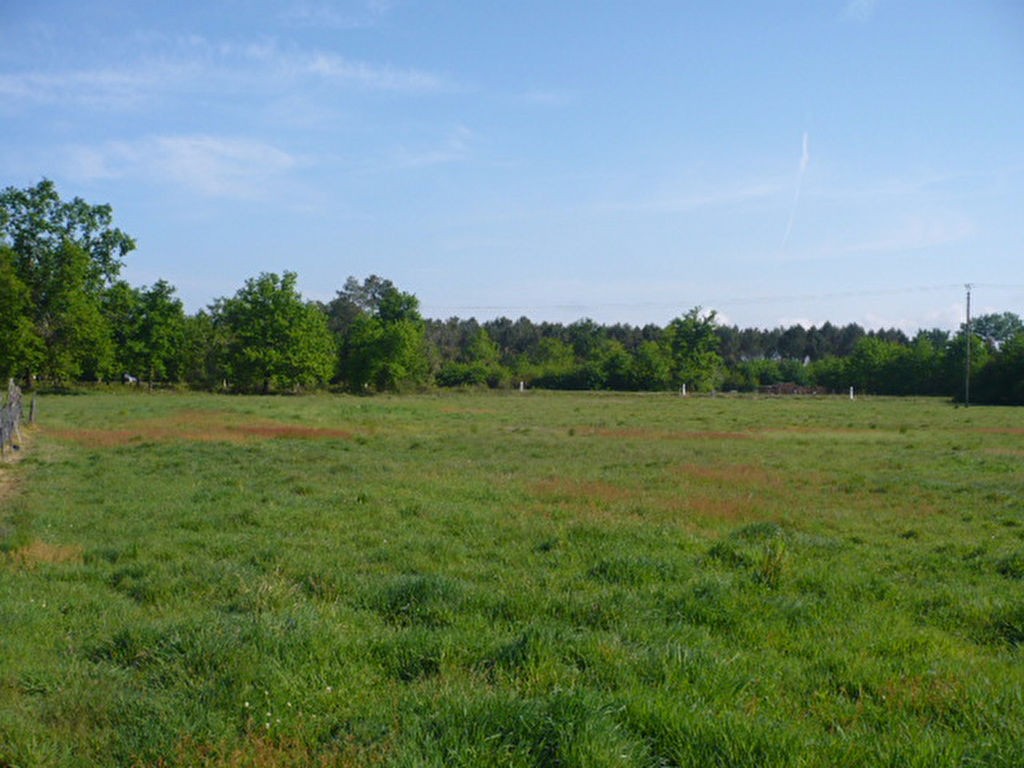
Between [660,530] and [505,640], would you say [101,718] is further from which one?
[660,530]

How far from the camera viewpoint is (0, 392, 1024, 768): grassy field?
4.44 m

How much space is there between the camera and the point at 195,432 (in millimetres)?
30359

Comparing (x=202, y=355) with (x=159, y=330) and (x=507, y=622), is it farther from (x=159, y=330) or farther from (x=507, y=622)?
(x=507, y=622)

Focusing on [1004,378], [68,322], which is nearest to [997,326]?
[1004,378]

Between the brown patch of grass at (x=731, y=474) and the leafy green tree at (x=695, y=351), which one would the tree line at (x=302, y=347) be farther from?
the brown patch of grass at (x=731, y=474)

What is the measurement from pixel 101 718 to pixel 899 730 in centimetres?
501

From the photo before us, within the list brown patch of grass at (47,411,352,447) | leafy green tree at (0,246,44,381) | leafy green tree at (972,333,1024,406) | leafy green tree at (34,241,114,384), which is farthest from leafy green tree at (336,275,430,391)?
leafy green tree at (972,333,1024,406)

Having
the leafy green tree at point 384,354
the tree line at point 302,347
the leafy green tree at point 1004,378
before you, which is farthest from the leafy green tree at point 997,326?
the leafy green tree at point 384,354

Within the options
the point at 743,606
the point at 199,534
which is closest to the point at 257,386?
the point at 199,534

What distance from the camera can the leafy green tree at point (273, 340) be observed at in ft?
256

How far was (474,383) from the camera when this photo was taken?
107188mm

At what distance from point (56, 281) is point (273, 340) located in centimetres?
2022

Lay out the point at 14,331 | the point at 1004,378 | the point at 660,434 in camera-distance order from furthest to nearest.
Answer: the point at 1004,378 < the point at 14,331 < the point at 660,434

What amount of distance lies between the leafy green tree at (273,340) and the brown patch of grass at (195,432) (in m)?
40.5
